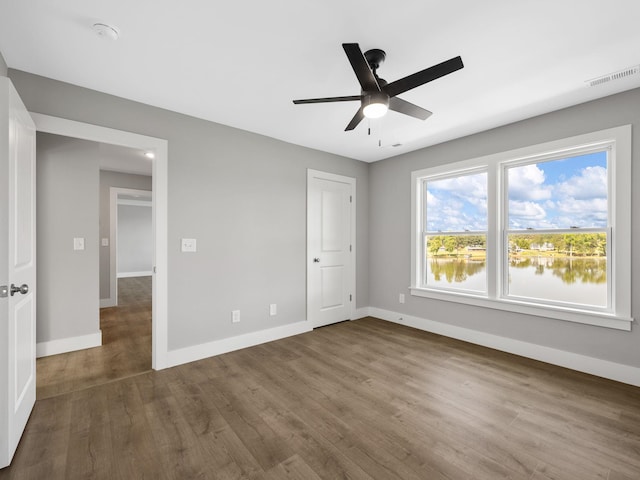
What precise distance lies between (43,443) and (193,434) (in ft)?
2.90

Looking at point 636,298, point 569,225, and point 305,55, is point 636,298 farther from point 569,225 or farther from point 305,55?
point 305,55

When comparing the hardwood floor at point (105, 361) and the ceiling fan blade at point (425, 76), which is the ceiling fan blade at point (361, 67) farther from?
the hardwood floor at point (105, 361)

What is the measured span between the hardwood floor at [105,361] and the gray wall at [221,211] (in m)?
0.57

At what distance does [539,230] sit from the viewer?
317cm

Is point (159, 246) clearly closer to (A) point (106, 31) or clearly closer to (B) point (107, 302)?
(A) point (106, 31)

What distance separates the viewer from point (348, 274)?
464cm

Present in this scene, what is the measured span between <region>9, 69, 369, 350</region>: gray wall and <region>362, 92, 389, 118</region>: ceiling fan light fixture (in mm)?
1908

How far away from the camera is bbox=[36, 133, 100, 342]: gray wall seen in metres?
3.26

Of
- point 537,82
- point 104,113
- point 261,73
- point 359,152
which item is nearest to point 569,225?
point 537,82

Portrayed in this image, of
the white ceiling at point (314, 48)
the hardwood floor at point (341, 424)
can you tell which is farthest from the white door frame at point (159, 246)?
the white ceiling at point (314, 48)

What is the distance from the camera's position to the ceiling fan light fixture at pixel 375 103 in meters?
1.97

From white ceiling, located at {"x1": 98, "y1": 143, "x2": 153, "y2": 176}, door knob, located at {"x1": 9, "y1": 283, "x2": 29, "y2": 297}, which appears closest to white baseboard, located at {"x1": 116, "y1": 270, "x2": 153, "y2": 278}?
white ceiling, located at {"x1": 98, "y1": 143, "x2": 153, "y2": 176}

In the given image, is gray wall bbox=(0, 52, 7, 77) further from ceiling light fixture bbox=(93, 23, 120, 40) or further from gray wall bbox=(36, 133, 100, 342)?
gray wall bbox=(36, 133, 100, 342)

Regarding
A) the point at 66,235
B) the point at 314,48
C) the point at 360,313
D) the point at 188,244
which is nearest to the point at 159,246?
the point at 188,244
